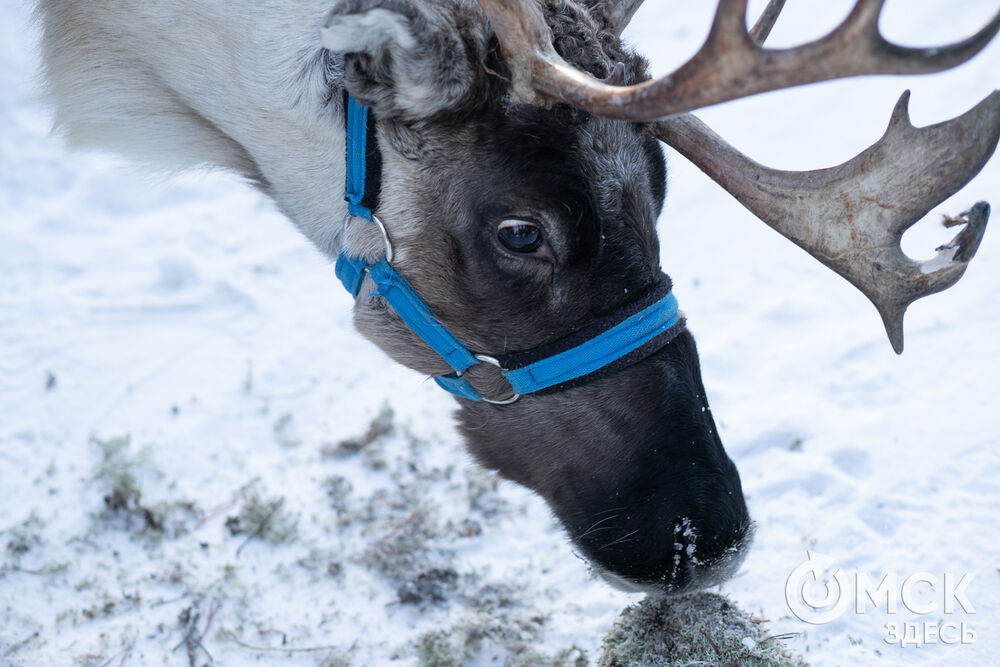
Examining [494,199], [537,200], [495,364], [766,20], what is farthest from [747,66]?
[495,364]

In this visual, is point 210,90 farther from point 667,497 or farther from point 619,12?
point 667,497

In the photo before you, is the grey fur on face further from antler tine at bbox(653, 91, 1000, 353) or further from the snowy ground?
the snowy ground

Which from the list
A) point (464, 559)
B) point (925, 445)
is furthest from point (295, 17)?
point (925, 445)

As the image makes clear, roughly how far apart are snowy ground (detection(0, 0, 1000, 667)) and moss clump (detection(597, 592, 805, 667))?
1.41ft

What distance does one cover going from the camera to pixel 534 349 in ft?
8.44

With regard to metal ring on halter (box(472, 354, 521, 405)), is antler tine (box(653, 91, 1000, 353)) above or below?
above

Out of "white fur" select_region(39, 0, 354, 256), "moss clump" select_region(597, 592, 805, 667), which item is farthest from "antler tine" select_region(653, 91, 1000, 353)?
"white fur" select_region(39, 0, 354, 256)

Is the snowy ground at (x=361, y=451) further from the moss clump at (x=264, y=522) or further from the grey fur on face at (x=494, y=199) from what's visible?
the grey fur on face at (x=494, y=199)

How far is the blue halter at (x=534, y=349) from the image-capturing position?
2.52 m

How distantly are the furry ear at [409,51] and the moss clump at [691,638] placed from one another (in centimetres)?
165

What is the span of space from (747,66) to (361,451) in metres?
2.89

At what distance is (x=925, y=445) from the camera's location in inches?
143

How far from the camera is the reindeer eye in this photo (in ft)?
7.96

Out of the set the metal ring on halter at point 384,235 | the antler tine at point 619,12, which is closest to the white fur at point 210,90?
the metal ring on halter at point 384,235
